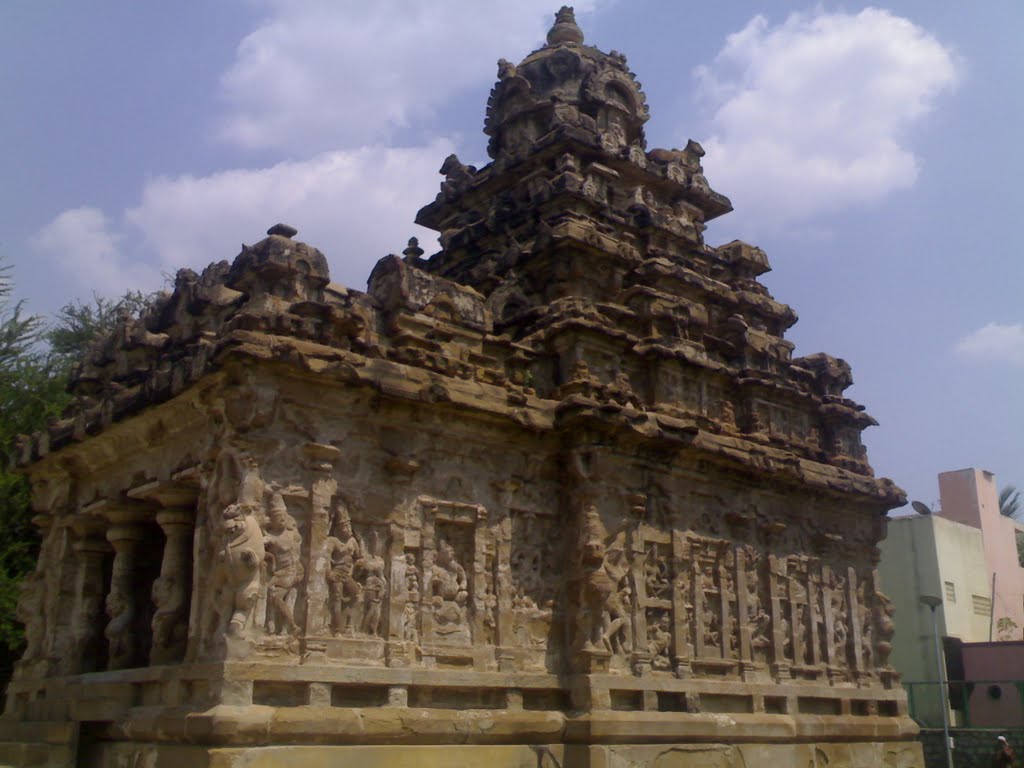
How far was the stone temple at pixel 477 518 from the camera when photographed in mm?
9891

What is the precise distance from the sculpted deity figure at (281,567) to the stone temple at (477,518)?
24mm

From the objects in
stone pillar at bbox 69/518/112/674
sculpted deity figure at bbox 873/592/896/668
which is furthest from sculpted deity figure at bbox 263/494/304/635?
sculpted deity figure at bbox 873/592/896/668

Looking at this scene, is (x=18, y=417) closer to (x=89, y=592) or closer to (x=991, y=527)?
(x=89, y=592)

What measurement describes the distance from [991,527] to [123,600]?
27621mm

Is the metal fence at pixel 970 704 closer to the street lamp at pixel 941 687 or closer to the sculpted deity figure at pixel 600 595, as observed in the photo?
the street lamp at pixel 941 687

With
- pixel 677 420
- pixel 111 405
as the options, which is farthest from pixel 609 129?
pixel 111 405

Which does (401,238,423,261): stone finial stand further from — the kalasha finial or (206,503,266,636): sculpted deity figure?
(206,503,266,636): sculpted deity figure

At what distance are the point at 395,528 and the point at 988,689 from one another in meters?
20.8

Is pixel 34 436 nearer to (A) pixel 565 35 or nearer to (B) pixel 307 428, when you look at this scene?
(B) pixel 307 428

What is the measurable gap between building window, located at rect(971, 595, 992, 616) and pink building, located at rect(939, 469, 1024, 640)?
3.12 ft

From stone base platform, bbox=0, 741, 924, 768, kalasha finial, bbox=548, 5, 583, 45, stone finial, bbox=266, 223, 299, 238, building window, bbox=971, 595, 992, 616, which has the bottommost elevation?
stone base platform, bbox=0, 741, 924, 768

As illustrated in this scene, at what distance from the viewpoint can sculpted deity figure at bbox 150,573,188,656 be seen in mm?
10562

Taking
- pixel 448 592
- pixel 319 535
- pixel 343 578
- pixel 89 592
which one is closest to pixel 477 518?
pixel 448 592

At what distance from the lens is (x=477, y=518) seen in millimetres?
11547
